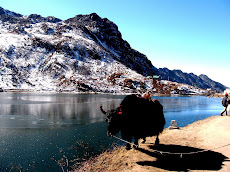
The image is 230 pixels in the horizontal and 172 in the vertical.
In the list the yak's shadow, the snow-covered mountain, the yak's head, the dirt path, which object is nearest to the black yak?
the yak's head

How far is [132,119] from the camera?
30.1 feet

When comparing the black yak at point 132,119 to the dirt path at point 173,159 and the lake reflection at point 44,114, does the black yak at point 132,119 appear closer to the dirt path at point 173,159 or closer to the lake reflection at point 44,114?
the dirt path at point 173,159

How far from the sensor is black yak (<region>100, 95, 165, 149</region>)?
9023mm

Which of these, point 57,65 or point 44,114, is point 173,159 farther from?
point 57,65

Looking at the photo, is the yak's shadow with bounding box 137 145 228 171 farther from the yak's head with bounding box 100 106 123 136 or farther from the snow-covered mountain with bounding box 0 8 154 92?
the snow-covered mountain with bounding box 0 8 154 92

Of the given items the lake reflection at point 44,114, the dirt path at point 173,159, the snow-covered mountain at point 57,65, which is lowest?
the lake reflection at point 44,114

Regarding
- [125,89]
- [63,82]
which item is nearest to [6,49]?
[63,82]

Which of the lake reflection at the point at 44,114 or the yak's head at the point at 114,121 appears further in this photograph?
the lake reflection at the point at 44,114

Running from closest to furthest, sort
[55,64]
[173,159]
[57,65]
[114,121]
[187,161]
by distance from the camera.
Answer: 1. [187,161]
2. [173,159]
3. [114,121]
4. [57,65]
5. [55,64]

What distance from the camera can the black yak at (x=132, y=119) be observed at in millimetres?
9023

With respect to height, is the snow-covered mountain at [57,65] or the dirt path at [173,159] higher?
the snow-covered mountain at [57,65]

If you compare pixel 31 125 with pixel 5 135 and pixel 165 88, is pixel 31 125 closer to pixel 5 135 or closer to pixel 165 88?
pixel 5 135

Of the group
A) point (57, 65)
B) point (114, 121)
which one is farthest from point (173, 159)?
point (57, 65)

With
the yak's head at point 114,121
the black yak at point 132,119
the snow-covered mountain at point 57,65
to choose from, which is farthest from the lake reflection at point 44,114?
the snow-covered mountain at point 57,65
